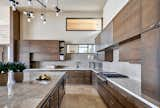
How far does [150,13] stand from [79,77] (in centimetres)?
746

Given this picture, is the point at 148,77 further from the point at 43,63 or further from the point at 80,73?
the point at 43,63

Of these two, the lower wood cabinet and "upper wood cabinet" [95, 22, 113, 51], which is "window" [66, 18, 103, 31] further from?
the lower wood cabinet

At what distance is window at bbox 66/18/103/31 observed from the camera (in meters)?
10.3

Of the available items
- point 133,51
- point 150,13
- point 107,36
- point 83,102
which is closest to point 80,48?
point 107,36

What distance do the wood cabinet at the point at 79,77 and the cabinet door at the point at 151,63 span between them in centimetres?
696

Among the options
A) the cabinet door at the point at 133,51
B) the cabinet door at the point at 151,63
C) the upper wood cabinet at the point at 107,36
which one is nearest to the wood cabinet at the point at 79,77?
the upper wood cabinet at the point at 107,36

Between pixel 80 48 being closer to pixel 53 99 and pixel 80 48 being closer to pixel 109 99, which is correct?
pixel 109 99

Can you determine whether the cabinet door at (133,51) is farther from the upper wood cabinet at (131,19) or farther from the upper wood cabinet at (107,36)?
the upper wood cabinet at (107,36)

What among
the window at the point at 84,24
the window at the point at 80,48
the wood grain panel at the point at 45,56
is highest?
the window at the point at 84,24

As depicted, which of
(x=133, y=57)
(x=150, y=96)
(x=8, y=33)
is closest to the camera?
(x=150, y=96)

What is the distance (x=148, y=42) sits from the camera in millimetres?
2311

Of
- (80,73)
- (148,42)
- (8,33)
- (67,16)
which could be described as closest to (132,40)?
(148,42)

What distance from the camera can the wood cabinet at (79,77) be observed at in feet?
31.1

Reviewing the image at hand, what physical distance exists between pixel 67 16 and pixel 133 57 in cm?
728
